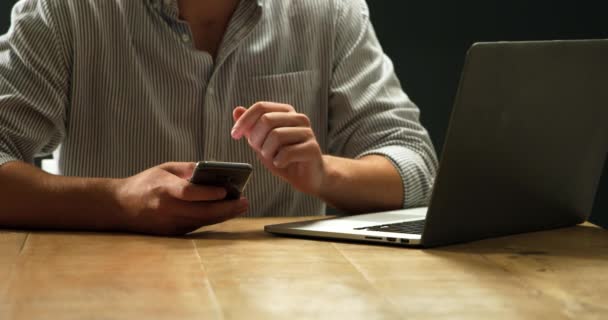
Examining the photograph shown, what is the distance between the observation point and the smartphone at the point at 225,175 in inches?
51.0

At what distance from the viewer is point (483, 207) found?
131cm

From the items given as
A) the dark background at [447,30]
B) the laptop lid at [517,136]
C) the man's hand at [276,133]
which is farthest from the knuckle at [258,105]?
the dark background at [447,30]

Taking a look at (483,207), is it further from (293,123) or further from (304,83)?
(304,83)

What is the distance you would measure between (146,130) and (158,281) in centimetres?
89

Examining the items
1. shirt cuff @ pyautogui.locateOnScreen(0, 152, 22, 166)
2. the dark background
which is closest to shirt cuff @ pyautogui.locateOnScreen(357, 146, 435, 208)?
shirt cuff @ pyautogui.locateOnScreen(0, 152, 22, 166)

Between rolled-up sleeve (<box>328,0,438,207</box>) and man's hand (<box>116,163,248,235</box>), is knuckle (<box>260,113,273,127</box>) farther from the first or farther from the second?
rolled-up sleeve (<box>328,0,438,207</box>)

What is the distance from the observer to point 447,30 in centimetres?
311

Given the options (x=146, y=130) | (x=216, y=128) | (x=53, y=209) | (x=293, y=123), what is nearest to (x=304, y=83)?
(x=216, y=128)

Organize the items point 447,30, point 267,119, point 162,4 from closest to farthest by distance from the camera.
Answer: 1. point 267,119
2. point 162,4
3. point 447,30

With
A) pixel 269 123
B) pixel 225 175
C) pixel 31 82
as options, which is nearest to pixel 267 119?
pixel 269 123

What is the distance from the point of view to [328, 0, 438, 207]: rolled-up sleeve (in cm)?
185

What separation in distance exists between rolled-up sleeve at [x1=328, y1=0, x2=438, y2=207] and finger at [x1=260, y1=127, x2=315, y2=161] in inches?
14.2

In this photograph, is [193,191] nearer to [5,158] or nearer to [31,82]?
[5,158]

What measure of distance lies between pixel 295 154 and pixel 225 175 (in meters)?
0.16
